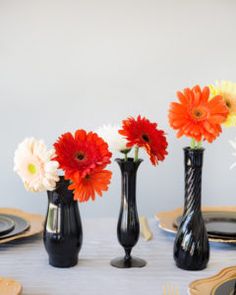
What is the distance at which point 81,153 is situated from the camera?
1130 millimetres

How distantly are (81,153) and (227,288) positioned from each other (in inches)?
14.9

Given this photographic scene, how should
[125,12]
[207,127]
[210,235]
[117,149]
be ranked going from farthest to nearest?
[125,12] < [210,235] < [117,149] < [207,127]

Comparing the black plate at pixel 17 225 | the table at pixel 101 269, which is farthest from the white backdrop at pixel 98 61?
the table at pixel 101 269

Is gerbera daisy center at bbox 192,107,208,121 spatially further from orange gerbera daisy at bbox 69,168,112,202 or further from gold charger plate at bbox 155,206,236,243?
gold charger plate at bbox 155,206,236,243

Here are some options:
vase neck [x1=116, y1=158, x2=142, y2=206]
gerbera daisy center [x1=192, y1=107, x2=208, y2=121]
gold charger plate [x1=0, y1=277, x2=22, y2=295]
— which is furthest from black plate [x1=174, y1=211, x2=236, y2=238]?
gold charger plate [x1=0, y1=277, x2=22, y2=295]

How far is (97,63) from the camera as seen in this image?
208 centimetres

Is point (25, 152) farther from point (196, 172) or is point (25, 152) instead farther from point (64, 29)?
point (64, 29)

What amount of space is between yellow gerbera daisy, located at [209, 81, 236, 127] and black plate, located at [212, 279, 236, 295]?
1.02ft

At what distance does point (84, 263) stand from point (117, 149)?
259 millimetres

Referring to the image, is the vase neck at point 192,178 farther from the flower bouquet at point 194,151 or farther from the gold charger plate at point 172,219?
the gold charger plate at point 172,219

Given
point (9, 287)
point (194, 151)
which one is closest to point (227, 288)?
point (194, 151)

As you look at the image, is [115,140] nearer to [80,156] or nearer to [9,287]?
[80,156]

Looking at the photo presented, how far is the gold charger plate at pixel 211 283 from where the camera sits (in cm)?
102

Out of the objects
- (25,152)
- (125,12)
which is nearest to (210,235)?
(25,152)
